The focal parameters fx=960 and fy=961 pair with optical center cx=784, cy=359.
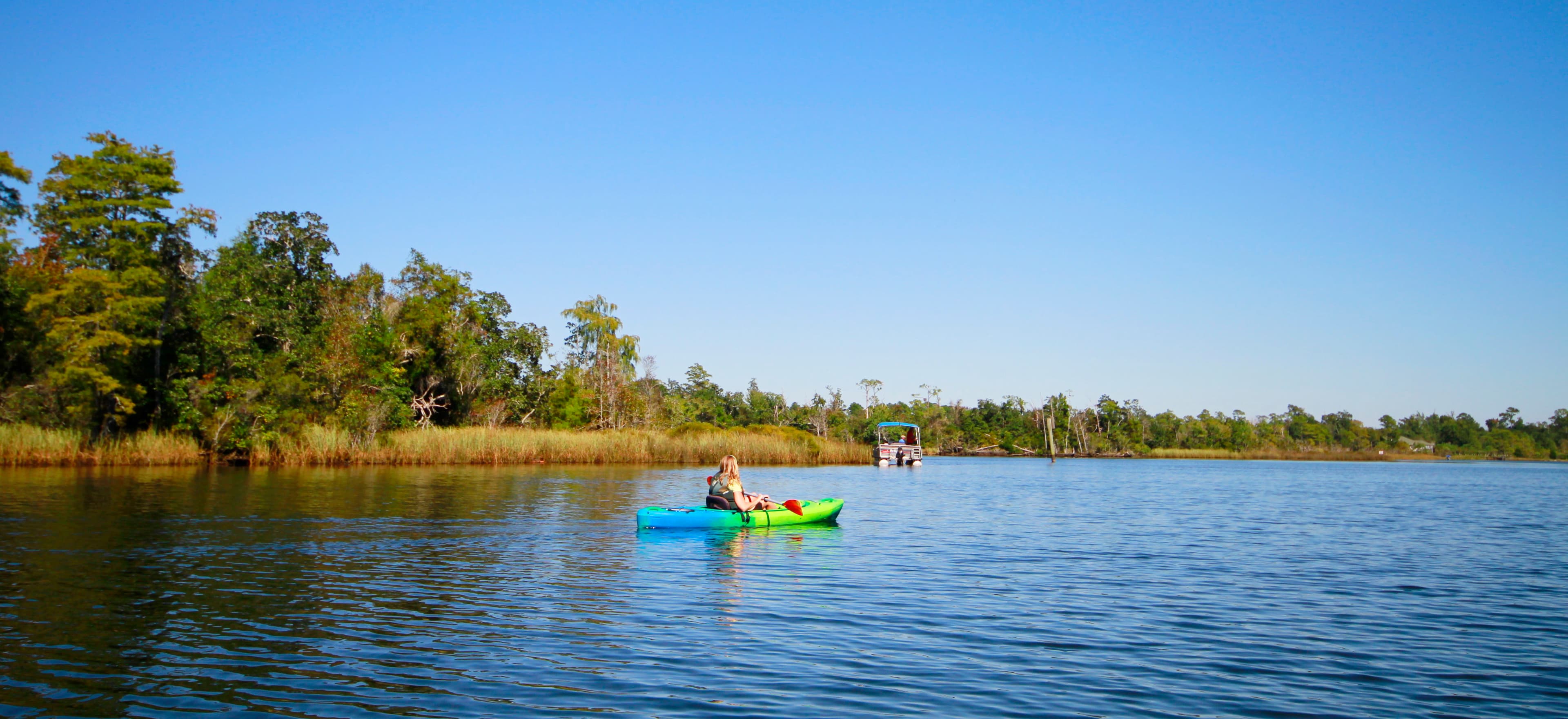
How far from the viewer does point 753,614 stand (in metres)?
10.2

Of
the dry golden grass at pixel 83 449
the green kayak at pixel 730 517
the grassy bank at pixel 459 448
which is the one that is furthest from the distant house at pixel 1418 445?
the dry golden grass at pixel 83 449

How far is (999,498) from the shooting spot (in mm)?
28359

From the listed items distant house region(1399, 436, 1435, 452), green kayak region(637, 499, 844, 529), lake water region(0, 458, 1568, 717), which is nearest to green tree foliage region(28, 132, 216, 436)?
lake water region(0, 458, 1568, 717)

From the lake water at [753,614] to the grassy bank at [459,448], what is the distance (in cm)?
1224

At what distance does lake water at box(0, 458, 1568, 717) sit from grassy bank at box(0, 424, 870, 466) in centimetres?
1224

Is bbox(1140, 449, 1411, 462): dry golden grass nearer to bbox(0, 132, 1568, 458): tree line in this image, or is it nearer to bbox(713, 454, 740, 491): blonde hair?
bbox(0, 132, 1568, 458): tree line

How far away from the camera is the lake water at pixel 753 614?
6.98 metres

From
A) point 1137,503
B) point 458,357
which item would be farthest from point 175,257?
point 1137,503

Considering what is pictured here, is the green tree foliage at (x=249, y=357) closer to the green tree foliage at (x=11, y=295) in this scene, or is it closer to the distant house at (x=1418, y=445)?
the green tree foliage at (x=11, y=295)

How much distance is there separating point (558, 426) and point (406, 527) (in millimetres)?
37806

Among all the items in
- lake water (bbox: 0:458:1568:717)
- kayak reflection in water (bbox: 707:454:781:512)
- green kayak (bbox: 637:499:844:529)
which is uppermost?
kayak reflection in water (bbox: 707:454:781:512)

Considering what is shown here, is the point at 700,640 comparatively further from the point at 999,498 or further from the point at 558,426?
the point at 558,426

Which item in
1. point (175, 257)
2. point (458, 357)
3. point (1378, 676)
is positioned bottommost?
point (1378, 676)

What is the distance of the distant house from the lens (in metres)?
112
